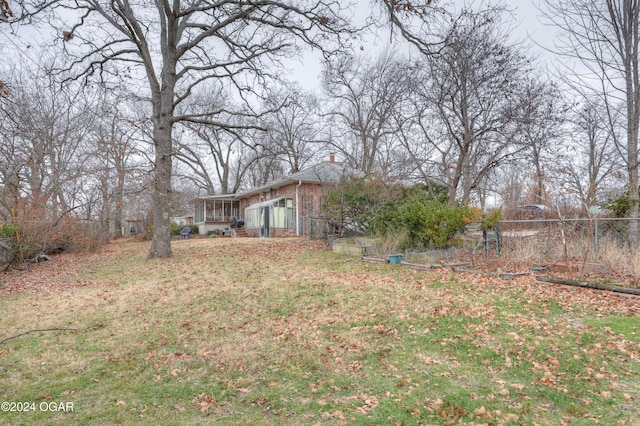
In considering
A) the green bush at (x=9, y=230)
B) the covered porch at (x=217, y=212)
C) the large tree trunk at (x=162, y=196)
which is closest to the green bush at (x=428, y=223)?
the large tree trunk at (x=162, y=196)

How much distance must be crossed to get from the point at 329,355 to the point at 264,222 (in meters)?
19.1

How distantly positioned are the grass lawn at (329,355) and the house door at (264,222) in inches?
593

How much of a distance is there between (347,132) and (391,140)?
3396 mm

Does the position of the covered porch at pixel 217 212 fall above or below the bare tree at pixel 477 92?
below

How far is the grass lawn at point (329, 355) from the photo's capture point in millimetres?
3037

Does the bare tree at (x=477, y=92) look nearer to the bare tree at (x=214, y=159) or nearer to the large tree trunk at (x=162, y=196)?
the large tree trunk at (x=162, y=196)

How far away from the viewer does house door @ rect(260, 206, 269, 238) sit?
22447 mm

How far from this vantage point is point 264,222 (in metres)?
22.8

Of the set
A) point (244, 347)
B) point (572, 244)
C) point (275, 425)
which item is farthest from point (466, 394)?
point (572, 244)

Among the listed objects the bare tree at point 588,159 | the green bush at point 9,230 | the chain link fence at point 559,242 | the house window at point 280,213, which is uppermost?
the bare tree at point 588,159

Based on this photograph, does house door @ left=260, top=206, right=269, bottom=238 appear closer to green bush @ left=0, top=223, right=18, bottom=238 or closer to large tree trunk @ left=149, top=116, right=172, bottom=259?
large tree trunk @ left=149, top=116, right=172, bottom=259

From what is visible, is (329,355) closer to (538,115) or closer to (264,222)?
(538,115)

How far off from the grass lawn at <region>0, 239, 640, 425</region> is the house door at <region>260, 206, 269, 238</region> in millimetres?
15061

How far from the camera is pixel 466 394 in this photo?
3.18m
